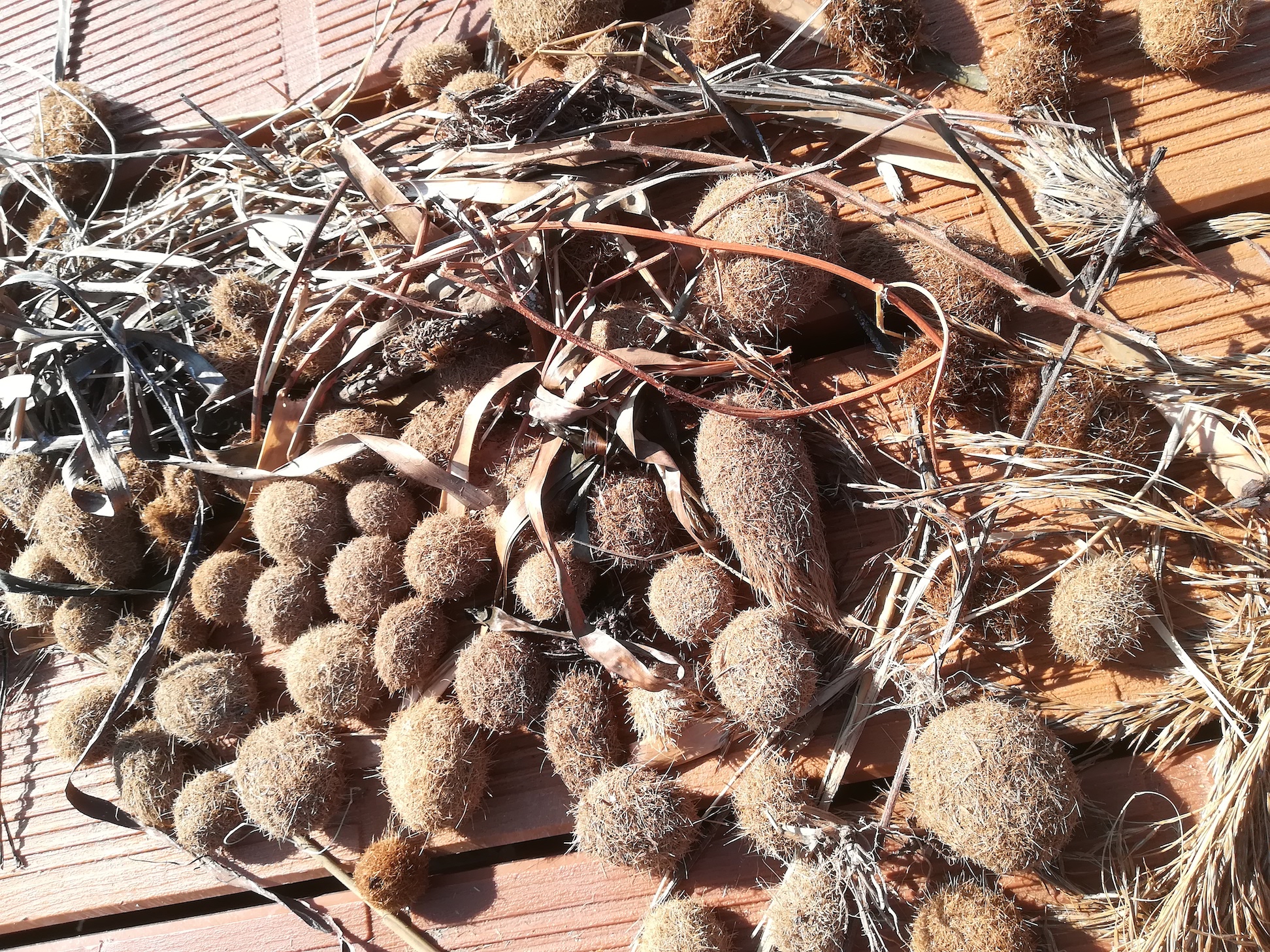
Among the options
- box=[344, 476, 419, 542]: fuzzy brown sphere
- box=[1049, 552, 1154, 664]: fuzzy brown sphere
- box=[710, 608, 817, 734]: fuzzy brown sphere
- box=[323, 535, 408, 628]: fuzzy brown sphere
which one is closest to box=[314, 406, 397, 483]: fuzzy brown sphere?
box=[344, 476, 419, 542]: fuzzy brown sphere

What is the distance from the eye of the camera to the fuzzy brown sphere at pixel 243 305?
4.88ft

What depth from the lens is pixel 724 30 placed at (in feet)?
4.61

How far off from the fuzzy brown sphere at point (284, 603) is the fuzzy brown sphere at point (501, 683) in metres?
0.35

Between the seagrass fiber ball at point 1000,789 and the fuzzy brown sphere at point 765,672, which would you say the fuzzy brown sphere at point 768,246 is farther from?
the seagrass fiber ball at point 1000,789

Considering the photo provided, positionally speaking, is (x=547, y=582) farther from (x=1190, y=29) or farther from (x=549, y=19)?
(x=1190, y=29)

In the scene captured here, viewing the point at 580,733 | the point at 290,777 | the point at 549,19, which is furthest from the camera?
the point at 549,19

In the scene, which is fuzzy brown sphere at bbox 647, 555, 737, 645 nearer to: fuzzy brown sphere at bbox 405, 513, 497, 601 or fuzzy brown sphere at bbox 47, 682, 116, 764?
fuzzy brown sphere at bbox 405, 513, 497, 601

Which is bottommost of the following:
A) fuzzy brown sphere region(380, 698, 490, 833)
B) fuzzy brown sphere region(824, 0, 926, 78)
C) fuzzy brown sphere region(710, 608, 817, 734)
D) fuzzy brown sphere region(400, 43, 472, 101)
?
fuzzy brown sphere region(380, 698, 490, 833)

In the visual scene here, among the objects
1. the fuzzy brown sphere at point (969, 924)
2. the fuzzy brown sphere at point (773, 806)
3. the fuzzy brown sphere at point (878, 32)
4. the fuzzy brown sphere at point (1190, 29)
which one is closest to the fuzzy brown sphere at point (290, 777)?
the fuzzy brown sphere at point (773, 806)

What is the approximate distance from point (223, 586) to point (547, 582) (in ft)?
2.20

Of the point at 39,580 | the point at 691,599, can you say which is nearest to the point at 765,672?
the point at 691,599

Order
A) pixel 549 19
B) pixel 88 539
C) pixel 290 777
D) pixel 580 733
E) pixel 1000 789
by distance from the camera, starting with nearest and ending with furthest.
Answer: pixel 1000 789 < pixel 580 733 < pixel 290 777 < pixel 549 19 < pixel 88 539

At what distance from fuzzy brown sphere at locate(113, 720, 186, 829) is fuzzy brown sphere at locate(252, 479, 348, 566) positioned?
0.42 m

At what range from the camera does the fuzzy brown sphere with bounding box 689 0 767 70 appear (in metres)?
1.40
